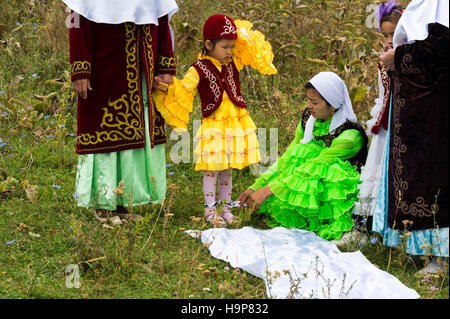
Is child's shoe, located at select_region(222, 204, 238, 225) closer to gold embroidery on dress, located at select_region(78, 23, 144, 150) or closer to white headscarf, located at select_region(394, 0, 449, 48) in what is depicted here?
gold embroidery on dress, located at select_region(78, 23, 144, 150)

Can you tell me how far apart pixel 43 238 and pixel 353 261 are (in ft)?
6.21

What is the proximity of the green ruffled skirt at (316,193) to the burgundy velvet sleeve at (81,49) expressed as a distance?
4.57ft

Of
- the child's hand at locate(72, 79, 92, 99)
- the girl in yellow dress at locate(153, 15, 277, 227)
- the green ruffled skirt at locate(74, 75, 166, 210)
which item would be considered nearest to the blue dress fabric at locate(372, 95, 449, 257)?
the girl in yellow dress at locate(153, 15, 277, 227)

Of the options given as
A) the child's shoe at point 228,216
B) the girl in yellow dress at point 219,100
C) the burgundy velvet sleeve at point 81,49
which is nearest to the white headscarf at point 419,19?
the girl in yellow dress at point 219,100

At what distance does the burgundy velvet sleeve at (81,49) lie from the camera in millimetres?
3740

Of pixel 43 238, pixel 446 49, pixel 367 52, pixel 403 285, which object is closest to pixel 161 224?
pixel 43 238

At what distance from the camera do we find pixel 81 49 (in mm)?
3740

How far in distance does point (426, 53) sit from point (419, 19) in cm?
23

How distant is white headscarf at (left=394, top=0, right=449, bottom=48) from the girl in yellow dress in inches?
41.8

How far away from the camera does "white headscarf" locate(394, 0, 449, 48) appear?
3166 millimetres

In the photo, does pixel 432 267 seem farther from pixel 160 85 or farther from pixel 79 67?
pixel 79 67

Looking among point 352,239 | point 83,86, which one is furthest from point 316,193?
point 83,86

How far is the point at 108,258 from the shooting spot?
337 centimetres

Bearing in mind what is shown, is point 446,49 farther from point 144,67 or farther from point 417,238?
point 144,67
